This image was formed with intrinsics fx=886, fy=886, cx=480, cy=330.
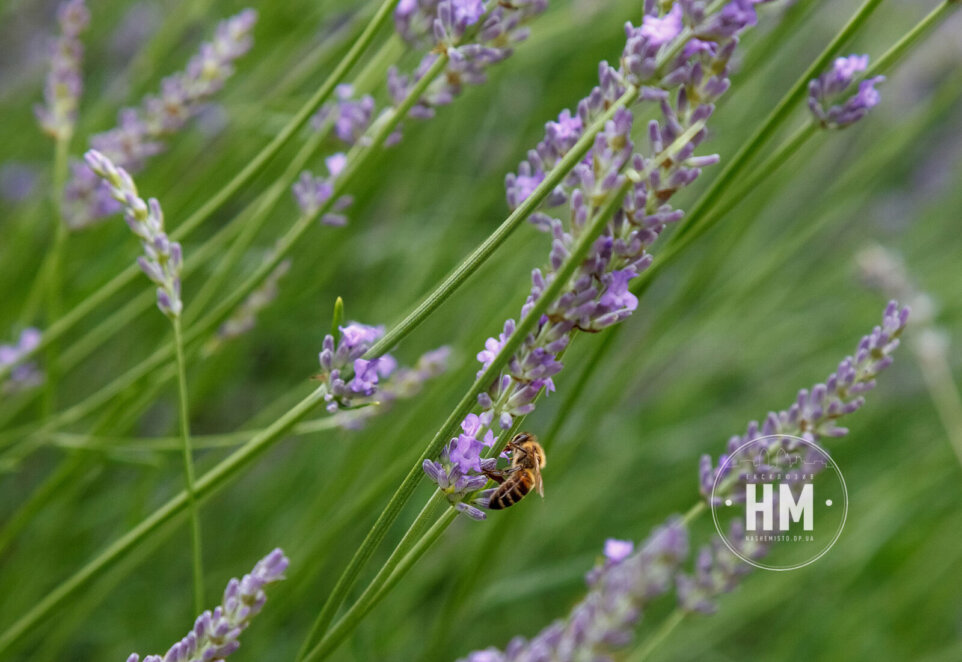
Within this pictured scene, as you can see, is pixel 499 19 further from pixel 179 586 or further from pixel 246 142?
pixel 179 586

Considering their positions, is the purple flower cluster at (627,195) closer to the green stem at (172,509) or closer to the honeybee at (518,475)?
the honeybee at (518,475)

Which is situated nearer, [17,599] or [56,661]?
[17,599]

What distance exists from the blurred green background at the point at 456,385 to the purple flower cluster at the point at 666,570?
193mm

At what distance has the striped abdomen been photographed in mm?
553

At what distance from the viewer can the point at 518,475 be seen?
1.86ft

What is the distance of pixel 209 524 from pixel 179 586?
14 cm

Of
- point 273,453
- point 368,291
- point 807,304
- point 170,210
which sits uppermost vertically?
point 170,210

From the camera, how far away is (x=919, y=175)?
2.80 meters

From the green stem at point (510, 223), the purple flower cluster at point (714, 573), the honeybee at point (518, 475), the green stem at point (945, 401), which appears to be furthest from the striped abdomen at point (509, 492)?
the green stem at point (945, 401)

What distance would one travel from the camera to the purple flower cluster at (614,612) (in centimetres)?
47

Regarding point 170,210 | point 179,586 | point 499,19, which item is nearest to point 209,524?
point 179,586

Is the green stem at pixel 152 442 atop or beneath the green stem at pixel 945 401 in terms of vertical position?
atop

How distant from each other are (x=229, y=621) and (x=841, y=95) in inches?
21.4

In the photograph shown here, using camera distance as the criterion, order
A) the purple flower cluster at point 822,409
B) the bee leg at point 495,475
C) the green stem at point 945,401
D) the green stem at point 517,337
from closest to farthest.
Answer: the green stem at point 517,337, the bee leg at point 495,475, the purple flower cluster at point 822,409, the green stem at point 945,401
